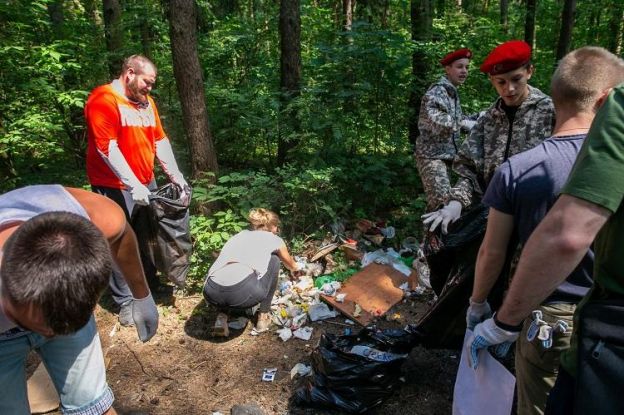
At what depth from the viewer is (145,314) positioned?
2.49 meters

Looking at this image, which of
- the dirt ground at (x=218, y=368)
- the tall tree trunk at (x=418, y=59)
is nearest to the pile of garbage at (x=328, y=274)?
the dirt ground at (x=218, y=368)

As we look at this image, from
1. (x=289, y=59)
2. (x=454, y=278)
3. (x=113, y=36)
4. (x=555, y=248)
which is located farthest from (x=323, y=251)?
(x=113, y=36)

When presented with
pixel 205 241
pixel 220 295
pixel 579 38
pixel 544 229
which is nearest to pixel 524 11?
pixel 579 38

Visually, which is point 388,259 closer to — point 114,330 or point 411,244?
point 411,244

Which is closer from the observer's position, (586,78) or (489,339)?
(586,78)

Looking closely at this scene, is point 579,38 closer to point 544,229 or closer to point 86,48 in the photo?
point 86,48

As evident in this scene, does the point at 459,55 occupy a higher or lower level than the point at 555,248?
higher

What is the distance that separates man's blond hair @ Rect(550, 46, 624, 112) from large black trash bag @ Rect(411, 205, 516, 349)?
96cm

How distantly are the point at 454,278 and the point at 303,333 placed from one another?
5.27 feet

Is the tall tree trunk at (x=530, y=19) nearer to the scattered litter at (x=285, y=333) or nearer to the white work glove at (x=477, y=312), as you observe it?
the scattered litter at (x=285, y=333)

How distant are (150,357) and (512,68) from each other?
11.3 ft

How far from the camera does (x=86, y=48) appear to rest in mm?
6336

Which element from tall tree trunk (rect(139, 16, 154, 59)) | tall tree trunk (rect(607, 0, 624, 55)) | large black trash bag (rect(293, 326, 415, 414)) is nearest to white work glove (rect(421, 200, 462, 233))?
large black trash bag (rect(293, 326, 415, 414))

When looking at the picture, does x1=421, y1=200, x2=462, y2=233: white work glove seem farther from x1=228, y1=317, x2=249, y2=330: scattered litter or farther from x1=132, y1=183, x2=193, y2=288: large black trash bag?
x1=132, y1=183, x2=193, y2=288: large black trash bag
